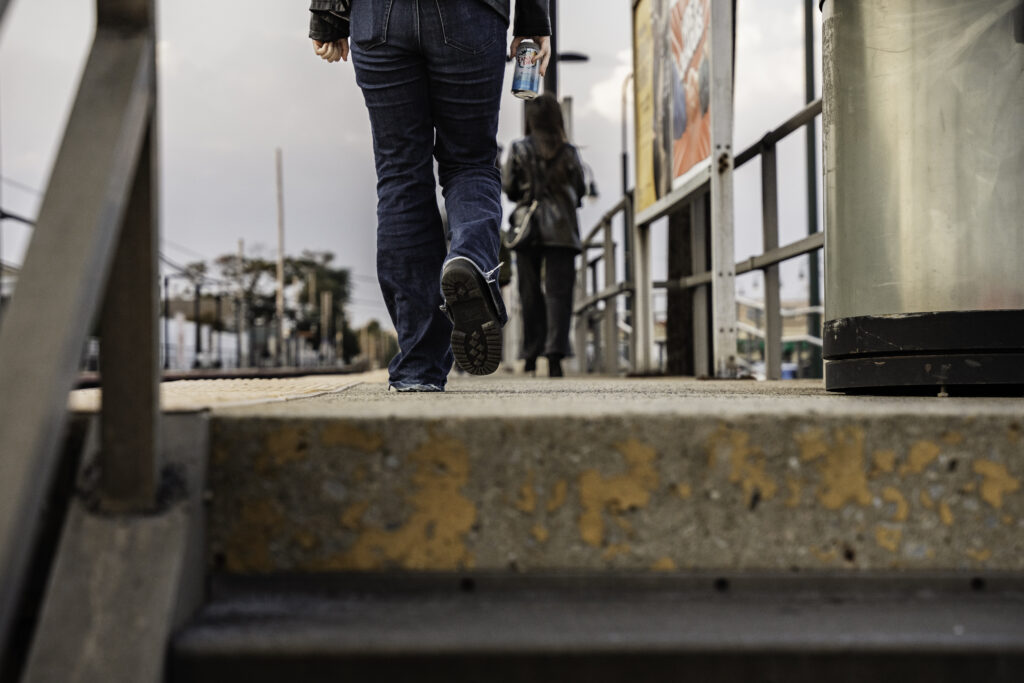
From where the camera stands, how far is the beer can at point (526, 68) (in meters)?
2.82

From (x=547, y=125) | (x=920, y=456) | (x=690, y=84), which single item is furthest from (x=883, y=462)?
(x=547, y=125)

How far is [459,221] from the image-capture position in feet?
8.68

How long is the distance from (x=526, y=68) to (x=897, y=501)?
198 centimetres

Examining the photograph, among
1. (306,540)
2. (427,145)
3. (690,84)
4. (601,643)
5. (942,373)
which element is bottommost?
(601,643)

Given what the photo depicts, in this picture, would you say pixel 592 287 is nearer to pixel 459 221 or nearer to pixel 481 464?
pixel 459 221

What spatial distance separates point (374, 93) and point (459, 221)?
435 millimetres

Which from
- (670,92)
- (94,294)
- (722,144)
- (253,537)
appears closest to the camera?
(94,294)

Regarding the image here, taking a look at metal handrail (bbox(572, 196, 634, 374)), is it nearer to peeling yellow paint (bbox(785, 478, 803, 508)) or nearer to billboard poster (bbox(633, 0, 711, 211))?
billboard poster (bbox(633, 0, 711, 211))

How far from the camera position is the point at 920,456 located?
1.24 metres

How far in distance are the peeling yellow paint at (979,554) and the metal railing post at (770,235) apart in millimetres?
3699

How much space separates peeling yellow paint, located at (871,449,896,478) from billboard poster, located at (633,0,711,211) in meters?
3.63

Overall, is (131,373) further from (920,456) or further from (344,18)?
(344,18)

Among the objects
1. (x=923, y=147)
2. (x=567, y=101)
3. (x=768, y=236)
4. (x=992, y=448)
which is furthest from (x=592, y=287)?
(x=992, y=448)

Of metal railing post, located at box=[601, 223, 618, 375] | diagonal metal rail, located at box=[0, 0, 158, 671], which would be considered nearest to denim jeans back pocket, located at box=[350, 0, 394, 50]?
diagonal metal rail, located at box=[0, 0, 158, 671]
